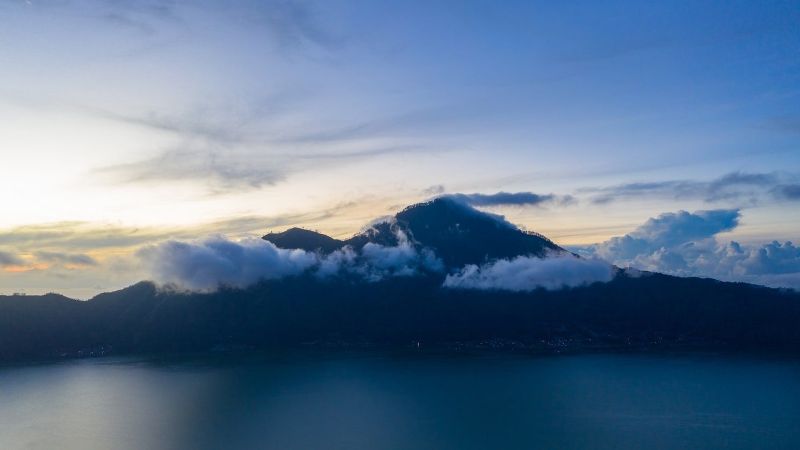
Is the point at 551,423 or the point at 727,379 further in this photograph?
the point at 727,379

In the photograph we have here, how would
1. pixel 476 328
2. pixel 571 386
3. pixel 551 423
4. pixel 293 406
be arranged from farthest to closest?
pixel 476 328, pixel 571 386, pixel 293 406, pixel 551 423

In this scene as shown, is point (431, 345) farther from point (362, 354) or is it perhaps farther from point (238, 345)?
point (238, 345)

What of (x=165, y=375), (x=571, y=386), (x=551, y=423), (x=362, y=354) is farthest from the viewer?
(x=362, y=354)

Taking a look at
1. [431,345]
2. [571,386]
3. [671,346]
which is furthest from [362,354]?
[671,346]

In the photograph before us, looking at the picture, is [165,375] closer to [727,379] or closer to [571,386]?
[571,386]

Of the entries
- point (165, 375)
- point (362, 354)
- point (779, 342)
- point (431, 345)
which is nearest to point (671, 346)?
point (779, 342)

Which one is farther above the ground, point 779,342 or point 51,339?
point 51,339
